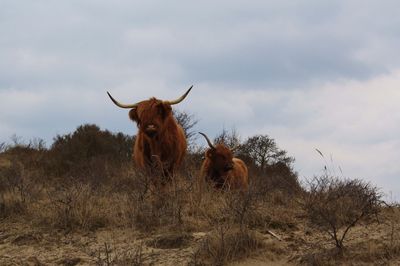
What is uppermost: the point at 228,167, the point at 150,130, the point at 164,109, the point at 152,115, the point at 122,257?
the point at 164,109

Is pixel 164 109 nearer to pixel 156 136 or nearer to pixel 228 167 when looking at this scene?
pixel 156 136

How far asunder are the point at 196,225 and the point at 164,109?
3367mm

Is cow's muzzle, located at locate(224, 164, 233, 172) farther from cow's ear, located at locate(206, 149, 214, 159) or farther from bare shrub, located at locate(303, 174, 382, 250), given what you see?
bare shrub, located at locate(303, 174, 382, 250)

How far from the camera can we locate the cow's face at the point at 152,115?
32.7 ft

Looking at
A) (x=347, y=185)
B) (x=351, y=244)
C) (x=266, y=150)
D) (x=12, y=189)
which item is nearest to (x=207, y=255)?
(x=351, y=244)

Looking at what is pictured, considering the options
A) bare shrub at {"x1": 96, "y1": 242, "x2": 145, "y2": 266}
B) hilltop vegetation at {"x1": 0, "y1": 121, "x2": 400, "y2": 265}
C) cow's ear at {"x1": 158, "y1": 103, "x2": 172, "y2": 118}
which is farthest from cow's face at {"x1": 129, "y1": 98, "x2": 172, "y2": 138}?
bare shrub at {"x1": 96, "y1": 242, "x2": 145, "y2": 266}

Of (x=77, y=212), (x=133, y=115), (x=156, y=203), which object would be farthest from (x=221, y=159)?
(x=77, y=212)

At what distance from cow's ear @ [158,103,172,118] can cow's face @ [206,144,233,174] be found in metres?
2.90

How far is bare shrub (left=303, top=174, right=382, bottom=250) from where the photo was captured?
6.68 m

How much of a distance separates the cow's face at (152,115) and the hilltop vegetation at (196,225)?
3.52ft

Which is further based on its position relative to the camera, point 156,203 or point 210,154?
point 210,154

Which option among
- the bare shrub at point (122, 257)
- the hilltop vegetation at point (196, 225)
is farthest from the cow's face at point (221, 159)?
the bare shrub at point (122, 257)

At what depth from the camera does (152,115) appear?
10.0 meters

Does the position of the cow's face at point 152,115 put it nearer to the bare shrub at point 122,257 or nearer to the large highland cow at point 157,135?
the large highland cow at point 157,135
